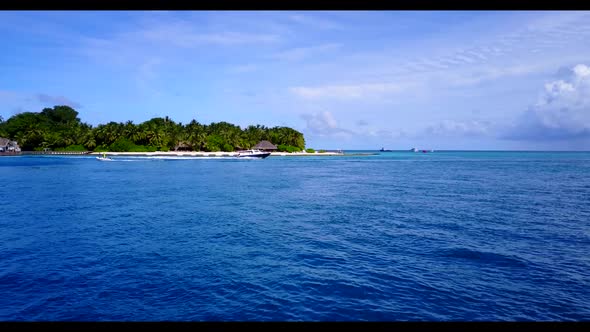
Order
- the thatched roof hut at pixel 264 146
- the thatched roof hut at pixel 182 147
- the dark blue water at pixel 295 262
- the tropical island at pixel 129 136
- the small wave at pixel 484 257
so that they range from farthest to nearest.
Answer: the thatched roof hut at pixel 264 146 < the thatched roof hut at pixel 182 147 < the tropical island at pixel 129 136 < the small wave at pixel 484 257 < the dark blue water at pixel 295 262

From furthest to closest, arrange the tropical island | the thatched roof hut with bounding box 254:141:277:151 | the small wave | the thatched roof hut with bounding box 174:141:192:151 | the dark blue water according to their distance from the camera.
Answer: the thatched roof hut with bounding box 254:141:277:151 → the thatched roof hut with bounding box 174:141:192:151 → the tropical island → the small wave → the dark blue water

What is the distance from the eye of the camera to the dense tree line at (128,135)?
111500 mm

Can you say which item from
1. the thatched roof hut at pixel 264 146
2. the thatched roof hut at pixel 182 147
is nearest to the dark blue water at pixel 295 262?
the thatched roof hut at pixel 182 147

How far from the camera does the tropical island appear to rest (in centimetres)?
11144

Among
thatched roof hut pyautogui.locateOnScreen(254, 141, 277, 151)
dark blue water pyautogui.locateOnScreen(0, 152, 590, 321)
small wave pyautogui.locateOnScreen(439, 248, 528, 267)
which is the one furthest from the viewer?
thatched roof hut pyautogui.locateOnScreen(254, 141, 277, 151)

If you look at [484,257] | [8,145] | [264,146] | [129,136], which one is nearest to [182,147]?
[129,136]

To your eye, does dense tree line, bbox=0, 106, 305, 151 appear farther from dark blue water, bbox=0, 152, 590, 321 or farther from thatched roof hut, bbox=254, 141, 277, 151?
dark blue water, bbox=0, 152, 590, 321

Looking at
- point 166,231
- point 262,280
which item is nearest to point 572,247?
point 262,280

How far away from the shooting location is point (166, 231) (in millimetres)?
17328

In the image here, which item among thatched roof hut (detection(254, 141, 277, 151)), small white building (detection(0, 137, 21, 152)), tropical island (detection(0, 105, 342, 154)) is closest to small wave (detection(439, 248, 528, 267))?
tropical island (detection(0, 105, 342, 154))

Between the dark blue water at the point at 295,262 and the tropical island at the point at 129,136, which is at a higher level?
the tropical island at the point at 129,136

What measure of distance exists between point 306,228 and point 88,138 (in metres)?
120

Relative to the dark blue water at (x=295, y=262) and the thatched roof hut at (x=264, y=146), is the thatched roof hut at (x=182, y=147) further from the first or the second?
the dark blue water at (x=295, y=262)
